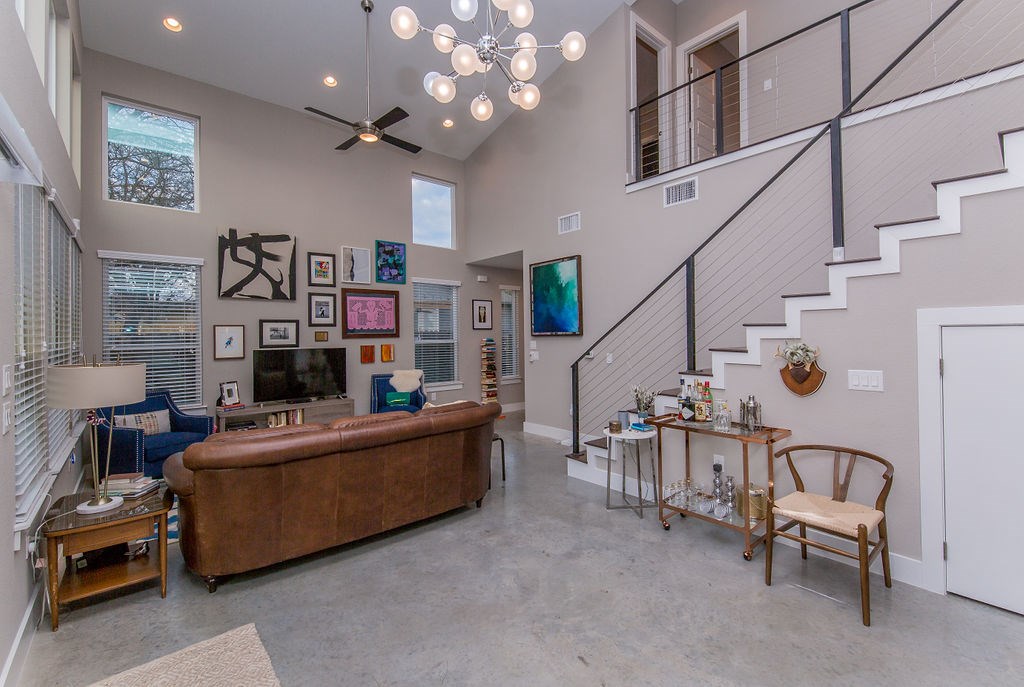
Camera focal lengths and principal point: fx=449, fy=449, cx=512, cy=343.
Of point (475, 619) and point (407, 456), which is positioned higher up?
point (407, 456)

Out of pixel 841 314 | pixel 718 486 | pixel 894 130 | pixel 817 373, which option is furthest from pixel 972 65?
pixel 718 486

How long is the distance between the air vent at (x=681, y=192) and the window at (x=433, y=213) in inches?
162

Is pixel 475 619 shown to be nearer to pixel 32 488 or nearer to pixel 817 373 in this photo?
pixel 32 488

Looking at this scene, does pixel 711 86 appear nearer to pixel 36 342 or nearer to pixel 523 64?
pixel 523 64

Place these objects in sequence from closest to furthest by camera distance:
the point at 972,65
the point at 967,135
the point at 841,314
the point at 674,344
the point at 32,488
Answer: the point at 32,488 < the point at 841,314 < the point at 967,135 < the point at 972,65 < the point at 674,344

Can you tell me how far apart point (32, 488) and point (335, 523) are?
5.06ft

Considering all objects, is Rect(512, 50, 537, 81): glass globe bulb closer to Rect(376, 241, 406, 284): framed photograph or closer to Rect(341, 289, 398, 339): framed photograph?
Rect(376, 241, 406, 284): framed photograph

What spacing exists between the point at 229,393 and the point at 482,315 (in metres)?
4.19

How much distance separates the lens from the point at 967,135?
319cm

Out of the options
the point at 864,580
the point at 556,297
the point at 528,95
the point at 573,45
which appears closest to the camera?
the point at 864,580

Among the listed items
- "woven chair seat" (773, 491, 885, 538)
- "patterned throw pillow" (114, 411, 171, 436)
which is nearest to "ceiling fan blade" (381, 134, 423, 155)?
"patterned throw pillow" (114, 411, 171, 436)

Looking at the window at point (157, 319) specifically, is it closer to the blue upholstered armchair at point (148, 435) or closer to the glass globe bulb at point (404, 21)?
the blue upholstered armchair at point (148, 435)

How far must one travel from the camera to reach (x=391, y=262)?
23.7ft

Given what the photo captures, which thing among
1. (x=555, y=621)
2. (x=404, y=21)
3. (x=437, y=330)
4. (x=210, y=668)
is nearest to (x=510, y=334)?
(x=437, y=330)
